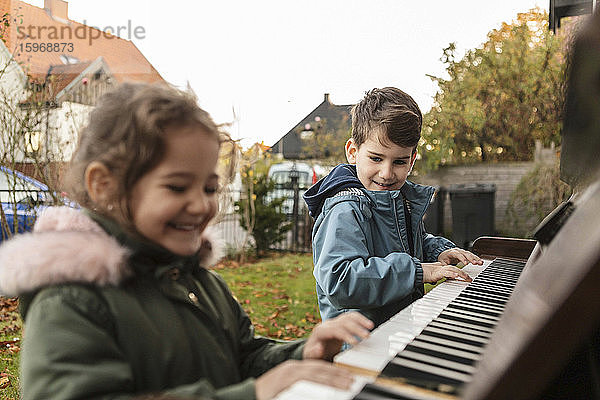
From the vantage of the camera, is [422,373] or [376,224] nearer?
[422,373]

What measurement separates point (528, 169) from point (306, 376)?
1291 cm

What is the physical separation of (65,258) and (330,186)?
5.42ft

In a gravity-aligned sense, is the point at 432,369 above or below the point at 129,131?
below

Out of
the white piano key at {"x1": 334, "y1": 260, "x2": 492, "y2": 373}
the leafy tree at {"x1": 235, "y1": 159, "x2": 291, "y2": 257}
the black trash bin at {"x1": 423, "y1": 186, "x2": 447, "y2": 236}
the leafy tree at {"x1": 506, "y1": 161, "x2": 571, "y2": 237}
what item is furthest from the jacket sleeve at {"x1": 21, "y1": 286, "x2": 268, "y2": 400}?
the leafy tree at {"x1": 506, "y1": 161, "x2": 571, "y2": 237}

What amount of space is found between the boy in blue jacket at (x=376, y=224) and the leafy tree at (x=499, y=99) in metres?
11.0

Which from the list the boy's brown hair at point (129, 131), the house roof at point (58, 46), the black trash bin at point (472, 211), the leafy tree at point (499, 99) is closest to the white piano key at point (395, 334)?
the boy's brown hair at point (129, 131)

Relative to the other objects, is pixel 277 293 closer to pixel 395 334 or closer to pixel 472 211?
pixel 472 211

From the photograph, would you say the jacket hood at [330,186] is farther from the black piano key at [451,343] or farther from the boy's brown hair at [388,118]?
the black piano key at [451,343]

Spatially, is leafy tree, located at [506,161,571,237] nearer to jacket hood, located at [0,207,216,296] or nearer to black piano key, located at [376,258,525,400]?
black piano key, located at [376,258,525,400]

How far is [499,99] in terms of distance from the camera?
566 inches

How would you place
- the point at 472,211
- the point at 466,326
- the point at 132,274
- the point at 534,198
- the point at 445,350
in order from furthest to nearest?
the point at 534,198
the point at 472,211
the point at 466,326
the point at 132,274
the point at 445,350

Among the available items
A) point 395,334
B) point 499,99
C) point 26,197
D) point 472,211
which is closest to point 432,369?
point 395,334

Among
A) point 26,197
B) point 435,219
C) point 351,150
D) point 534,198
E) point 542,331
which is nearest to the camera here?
point 542,331

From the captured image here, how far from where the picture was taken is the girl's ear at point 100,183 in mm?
1300
